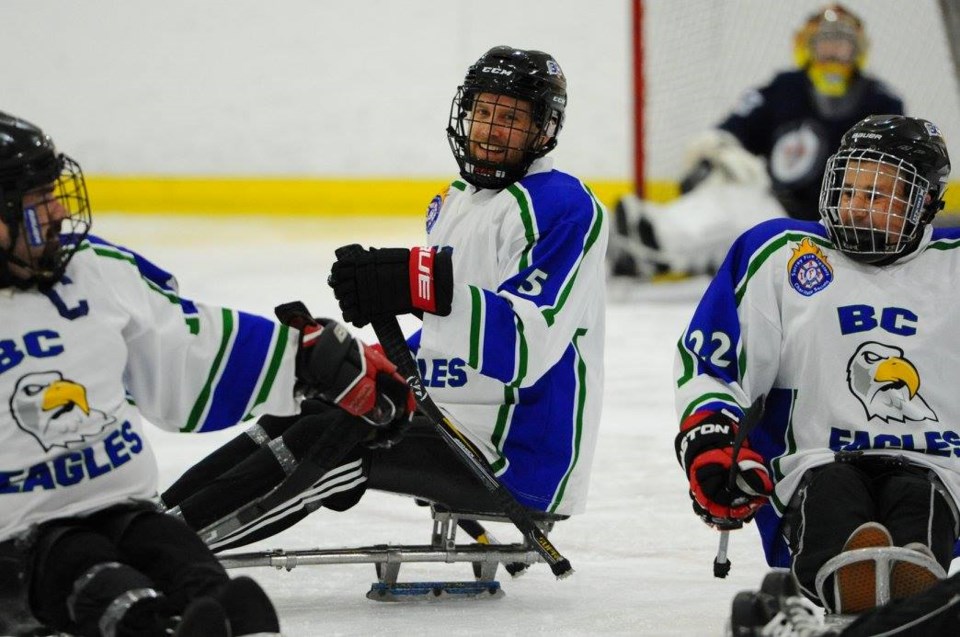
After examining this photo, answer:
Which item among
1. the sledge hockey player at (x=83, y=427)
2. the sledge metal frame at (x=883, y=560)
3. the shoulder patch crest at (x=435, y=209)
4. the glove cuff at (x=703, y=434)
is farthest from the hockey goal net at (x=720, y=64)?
the sledge hockey player at (x=83, y=427)

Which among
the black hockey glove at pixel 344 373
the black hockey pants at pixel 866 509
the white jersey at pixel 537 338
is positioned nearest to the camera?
the black hockey glove at pixel 344 373

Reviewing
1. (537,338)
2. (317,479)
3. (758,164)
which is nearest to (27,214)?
(317,479)

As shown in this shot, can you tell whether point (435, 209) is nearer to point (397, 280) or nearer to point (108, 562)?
point (397, 280)

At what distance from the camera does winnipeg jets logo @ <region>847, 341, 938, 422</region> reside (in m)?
2.36

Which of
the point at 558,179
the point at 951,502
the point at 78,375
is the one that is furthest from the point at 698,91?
the point at 78,375

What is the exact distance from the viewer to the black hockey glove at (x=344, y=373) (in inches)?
82.8

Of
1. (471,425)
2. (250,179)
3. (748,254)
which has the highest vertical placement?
(748,254)

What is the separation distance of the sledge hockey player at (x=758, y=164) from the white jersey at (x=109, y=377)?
4.37m

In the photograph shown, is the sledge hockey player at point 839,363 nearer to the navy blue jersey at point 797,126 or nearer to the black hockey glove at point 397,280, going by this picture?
the black hockey glove at point 397,280

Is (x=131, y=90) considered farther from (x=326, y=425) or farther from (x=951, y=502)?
(x=951, y=502)

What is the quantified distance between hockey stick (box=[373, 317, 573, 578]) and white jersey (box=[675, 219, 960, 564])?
0.35m

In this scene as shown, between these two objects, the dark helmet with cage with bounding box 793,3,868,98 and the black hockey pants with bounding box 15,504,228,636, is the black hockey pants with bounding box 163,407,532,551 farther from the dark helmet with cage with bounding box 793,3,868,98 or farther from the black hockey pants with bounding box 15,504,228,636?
the dark helmet with cage with bounding box 793,3,868,98

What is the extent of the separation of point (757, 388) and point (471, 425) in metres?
0.50

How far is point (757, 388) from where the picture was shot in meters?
2.47
